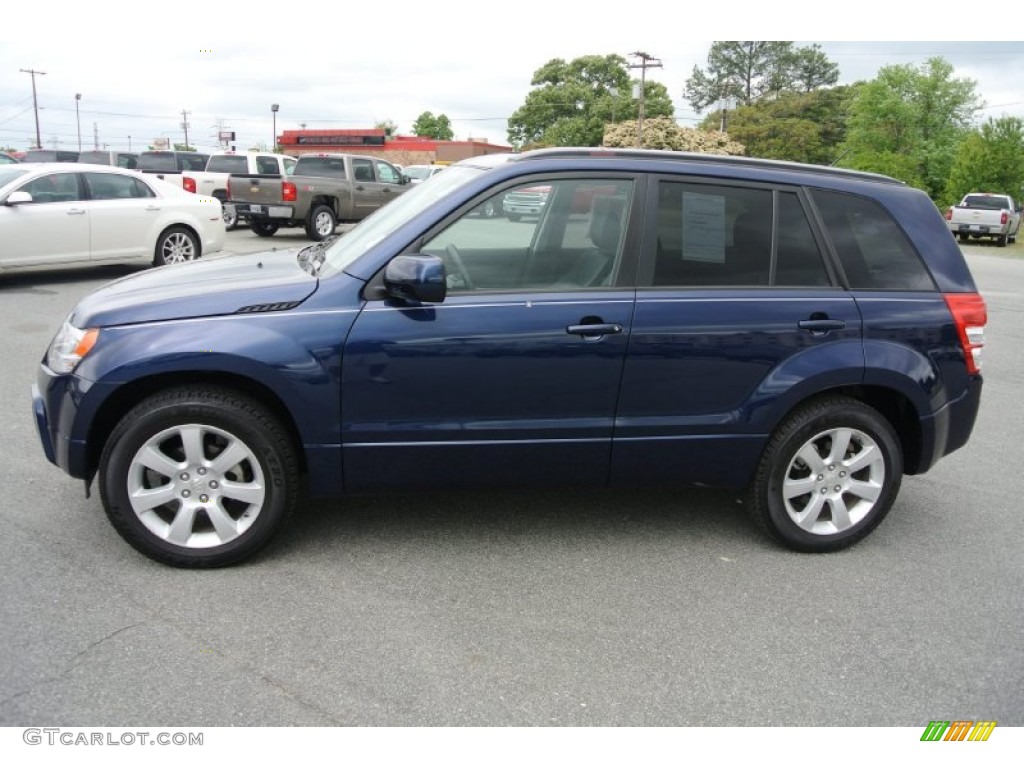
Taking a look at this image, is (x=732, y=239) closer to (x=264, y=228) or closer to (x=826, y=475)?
(x=826, y=475)

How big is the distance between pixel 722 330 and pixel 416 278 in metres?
1.39

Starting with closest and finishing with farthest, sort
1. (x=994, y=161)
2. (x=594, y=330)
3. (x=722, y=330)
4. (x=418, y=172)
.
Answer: (x=594, y=330) → (x=722, y=330) → (x=418, y=172) → (x=994, y=161)

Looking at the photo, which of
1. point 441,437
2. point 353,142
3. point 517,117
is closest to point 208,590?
point 441,437

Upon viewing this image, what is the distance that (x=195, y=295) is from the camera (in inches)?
147

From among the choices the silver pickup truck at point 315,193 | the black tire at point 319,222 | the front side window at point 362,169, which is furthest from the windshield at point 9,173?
the front side window at point 362,169

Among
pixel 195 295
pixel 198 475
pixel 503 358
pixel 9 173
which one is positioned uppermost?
pixel 9 173

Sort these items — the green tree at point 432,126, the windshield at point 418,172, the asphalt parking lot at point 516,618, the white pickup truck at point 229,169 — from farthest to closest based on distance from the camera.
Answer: the green tree at point 432,126 < the windshield at point 418,172 < the white pickup truck at point 229,169 < the asphalt parking lot at point 516,618

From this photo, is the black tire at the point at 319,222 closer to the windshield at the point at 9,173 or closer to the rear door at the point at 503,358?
the windshield at the point at 9,173

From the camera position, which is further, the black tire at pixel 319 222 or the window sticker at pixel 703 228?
the black tire at pixel 319 222

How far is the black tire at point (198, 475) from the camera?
3586 mm

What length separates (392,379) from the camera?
3.66 meters

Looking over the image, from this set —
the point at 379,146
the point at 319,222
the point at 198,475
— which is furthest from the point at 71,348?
the point at 379,146

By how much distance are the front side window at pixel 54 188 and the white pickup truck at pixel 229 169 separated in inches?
360

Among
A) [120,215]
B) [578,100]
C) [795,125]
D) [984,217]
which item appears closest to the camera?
[120,215]
